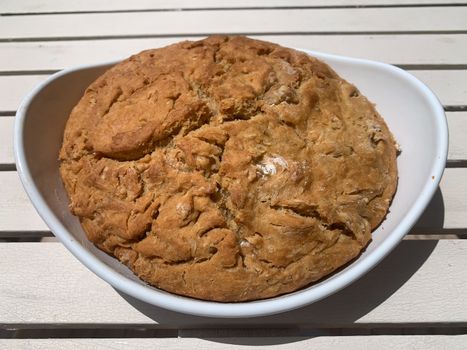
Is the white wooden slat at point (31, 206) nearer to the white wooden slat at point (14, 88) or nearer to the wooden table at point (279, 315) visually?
the wooden table at point (279, 315)

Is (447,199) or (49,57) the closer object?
(447,199)

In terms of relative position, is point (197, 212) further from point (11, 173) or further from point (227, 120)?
point (11, 173)

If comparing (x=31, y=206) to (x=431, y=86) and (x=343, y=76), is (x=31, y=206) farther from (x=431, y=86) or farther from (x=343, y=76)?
(x=431, y=86)

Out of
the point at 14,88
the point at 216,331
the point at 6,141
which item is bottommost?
the point at 216,331

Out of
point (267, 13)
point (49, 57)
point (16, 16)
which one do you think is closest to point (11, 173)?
point (49, 57)

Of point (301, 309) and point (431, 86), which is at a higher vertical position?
point (431, 86)

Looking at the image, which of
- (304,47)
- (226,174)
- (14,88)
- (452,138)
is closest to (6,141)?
(14,88)

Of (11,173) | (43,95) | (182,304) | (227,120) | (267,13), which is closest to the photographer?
(182,304)
